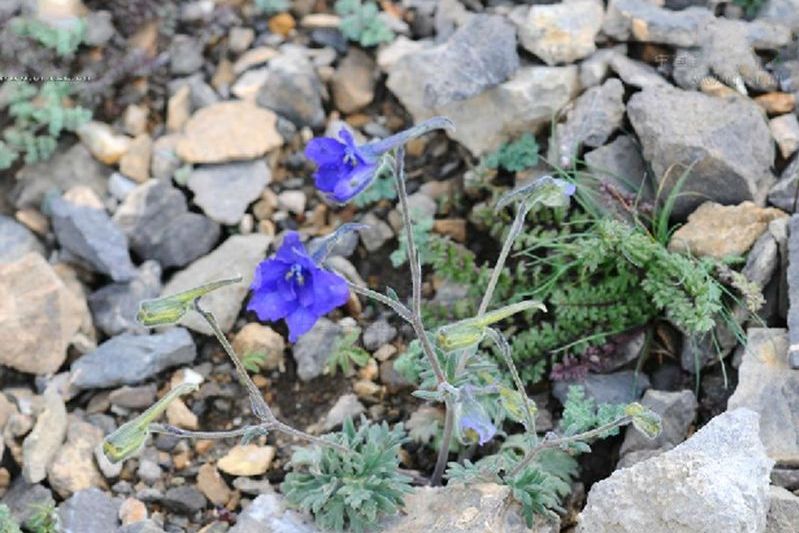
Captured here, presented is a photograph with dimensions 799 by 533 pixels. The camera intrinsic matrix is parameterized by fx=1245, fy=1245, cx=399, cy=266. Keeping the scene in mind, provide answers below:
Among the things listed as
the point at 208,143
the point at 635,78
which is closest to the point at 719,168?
the point at 635,78

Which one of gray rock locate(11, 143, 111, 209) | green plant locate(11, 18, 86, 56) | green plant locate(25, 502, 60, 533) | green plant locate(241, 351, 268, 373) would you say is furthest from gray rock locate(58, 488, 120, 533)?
green plant locate(11, 18, 86, 56)

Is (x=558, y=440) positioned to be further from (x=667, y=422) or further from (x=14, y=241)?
(x=14, y=241)

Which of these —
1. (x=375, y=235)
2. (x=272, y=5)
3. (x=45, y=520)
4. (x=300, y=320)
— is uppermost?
(x=300, y=320)

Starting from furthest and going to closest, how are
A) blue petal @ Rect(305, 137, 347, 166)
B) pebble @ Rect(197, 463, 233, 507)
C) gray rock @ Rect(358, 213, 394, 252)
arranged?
gray rock @ Rect(358, 213, 394, 252), pebble @ Rect(197, 463, 233, 507), blue petal @ Rect(305, 137, 347, 166)

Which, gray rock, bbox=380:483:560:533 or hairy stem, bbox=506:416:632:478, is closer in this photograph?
hairy stem, bbox=506:416:632:478

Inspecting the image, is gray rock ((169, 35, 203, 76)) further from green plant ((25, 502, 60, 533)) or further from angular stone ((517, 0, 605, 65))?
green plant ((25, 502, 60, 533))

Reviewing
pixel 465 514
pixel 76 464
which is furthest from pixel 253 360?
pixel 465 514
